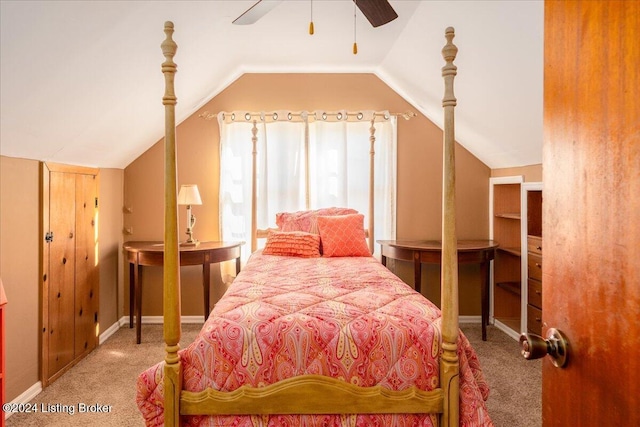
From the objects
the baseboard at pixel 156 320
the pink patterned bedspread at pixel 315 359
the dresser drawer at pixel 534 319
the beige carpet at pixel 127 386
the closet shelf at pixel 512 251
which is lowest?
the beige carpet at pixel 127 386

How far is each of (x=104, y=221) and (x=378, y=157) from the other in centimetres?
268

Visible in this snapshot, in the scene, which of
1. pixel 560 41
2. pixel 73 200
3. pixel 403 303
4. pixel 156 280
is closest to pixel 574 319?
pixel 560 41

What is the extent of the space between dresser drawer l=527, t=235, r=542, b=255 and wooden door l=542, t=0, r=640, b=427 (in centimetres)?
272

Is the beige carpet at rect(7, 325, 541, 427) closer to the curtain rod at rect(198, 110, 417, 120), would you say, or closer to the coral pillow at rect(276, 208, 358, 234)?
the coral pillow at rect(276, 208, 358, 234)

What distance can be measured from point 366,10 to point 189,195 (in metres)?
2.30

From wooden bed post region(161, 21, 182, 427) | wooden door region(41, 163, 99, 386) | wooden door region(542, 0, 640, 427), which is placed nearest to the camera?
wooden door region(542, 0, 640, 427)

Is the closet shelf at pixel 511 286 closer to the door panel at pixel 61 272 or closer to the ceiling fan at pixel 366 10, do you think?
the ceiling fan at pixel 366 10

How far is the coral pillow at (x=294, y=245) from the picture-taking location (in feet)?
10.8

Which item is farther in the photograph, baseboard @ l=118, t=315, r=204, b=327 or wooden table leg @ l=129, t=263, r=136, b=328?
baseboard @ l=118, t=315, r=204, b=327

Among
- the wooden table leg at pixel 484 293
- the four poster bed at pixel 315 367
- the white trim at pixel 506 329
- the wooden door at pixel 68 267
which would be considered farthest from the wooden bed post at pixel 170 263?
the white trim at pixel 506 329

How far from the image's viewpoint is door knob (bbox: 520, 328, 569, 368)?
2.55ft

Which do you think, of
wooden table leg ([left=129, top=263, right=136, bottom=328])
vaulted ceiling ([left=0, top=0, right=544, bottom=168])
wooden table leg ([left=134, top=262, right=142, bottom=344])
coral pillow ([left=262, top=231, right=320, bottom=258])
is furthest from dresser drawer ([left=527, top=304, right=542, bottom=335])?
wooden table leg ([left=129, top=263, right=136, bottom=328])

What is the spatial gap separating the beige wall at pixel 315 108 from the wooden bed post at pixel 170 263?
8.33 feet

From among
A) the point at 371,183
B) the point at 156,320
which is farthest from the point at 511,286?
the point at 156,320
